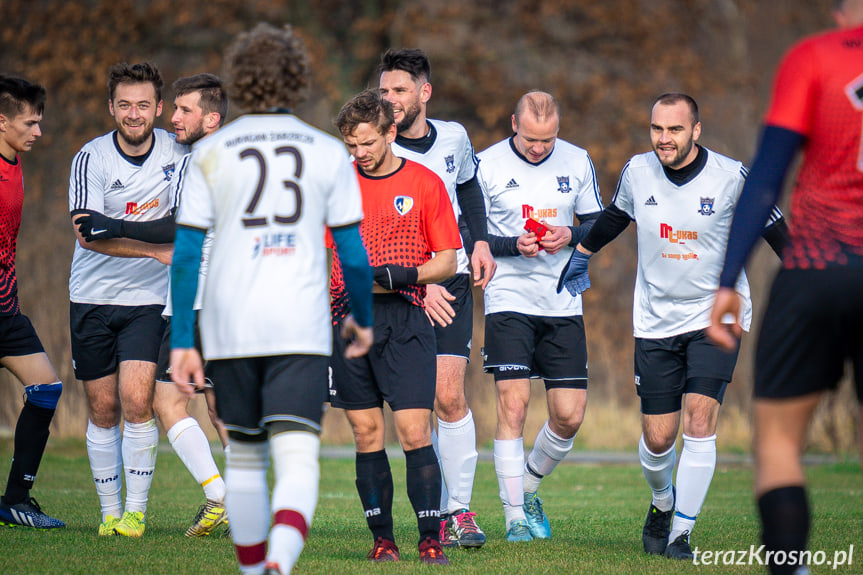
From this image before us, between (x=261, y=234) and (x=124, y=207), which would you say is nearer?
(x=261, y=234)

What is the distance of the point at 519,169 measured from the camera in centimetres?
736

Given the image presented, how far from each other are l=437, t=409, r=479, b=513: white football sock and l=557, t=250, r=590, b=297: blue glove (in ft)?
3.43

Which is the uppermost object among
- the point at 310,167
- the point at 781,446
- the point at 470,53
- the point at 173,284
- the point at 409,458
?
the point at 470,53

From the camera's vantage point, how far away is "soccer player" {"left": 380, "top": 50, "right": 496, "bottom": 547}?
663 cm

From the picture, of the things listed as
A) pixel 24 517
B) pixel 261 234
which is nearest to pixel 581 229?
pixel 261 234

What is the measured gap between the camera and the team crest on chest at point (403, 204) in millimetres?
5773

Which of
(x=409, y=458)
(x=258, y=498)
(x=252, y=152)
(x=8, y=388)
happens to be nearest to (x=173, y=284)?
(x=252, y=152)

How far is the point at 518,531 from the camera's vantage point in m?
6.69

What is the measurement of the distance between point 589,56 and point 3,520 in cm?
1638

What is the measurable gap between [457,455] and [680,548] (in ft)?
4.82

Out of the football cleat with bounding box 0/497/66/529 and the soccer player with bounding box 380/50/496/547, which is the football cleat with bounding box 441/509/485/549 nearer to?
the soccer player with bounding box 380/50/496/547

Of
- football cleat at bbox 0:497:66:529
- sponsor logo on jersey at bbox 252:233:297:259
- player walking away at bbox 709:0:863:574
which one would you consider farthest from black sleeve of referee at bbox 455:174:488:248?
player walking away at bbox 709:0:863:574

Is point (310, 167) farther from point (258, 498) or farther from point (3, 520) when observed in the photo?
point (3, 520)

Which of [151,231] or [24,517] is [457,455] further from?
[24,517]
